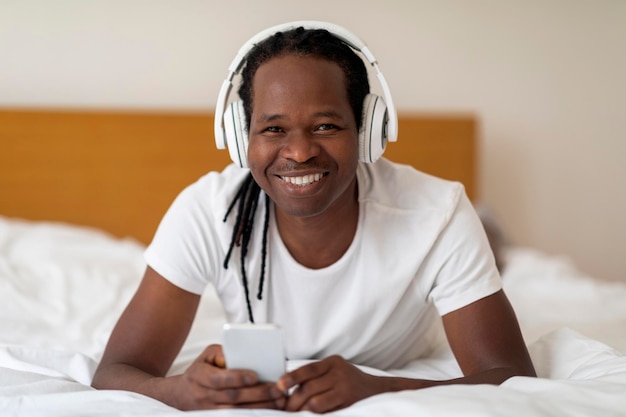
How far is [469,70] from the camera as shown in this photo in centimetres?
312

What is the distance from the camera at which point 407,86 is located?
3064mm

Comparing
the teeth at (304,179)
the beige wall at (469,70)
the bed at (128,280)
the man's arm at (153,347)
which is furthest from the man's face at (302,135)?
the beige wall at (469,70)

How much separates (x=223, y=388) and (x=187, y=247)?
0.40 metres

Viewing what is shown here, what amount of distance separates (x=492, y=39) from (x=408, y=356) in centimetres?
205

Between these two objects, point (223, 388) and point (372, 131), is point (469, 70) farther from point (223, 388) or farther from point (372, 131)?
point (223, 388)

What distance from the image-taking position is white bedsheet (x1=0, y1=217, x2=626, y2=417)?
0.88 meters

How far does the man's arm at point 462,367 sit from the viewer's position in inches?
37.1

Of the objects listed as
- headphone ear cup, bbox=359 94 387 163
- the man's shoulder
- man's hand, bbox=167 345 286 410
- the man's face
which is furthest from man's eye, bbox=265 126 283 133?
man's hand, bbox=167 345 286 410

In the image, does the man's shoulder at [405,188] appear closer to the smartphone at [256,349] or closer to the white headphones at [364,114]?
the white headphones at [364,114]

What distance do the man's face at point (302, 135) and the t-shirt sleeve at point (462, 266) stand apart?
0.71ft

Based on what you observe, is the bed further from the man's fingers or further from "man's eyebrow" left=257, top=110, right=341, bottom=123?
"man's eyebrow" left=257, top=110, right=341, bottom=123

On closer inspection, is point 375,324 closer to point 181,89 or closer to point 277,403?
point 277,403

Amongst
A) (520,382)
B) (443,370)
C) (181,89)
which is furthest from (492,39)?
(520,382)

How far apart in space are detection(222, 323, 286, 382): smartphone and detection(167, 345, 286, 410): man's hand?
1 cm
